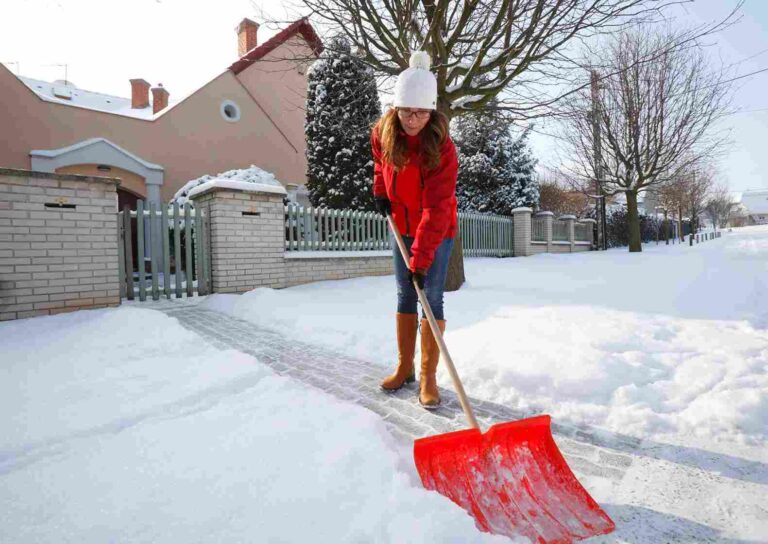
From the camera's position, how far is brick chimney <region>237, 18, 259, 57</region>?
49.8 feet

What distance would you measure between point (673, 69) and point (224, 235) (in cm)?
1563

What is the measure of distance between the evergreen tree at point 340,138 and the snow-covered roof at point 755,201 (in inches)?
4117

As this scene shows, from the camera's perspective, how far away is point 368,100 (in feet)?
34.5

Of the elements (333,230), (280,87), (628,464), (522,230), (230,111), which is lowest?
→ (628,464)

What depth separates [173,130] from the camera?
11.9 meters

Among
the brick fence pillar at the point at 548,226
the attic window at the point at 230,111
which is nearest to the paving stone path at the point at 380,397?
the attic window at the point at 230,111

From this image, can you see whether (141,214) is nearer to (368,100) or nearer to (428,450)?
(428,450)

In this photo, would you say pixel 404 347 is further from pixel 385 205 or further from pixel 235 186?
pixel 235 186

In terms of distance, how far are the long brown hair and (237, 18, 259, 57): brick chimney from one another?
52.5 feet

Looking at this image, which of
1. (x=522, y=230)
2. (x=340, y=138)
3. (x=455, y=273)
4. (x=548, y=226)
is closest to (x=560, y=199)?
(x=548, y=226)

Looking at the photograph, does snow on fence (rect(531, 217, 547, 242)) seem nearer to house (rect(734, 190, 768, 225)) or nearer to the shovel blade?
the shovel blade

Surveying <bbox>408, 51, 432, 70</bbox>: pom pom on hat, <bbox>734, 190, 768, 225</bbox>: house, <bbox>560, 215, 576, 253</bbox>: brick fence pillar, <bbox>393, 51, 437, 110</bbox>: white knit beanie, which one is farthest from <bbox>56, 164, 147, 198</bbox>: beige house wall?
<bbox>734, 190, 768, 225</bbox>: house

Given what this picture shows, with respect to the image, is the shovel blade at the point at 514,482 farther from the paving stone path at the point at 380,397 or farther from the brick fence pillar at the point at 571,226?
the brick fence pillar at the point at 571,226

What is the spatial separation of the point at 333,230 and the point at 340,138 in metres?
4.54
